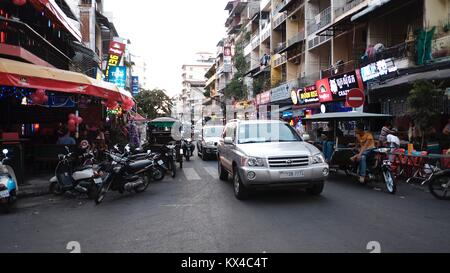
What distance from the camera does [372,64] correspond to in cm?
1809

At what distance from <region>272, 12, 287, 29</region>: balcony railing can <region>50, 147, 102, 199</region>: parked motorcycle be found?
31.4 metres

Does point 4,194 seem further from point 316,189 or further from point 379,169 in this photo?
point 379,169

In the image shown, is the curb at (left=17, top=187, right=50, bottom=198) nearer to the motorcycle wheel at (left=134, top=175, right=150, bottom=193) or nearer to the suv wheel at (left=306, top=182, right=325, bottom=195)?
the motorcycle wheel at (left=134, top=175, right=150, bottom=193)

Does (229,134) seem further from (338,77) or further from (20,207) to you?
(338,77)

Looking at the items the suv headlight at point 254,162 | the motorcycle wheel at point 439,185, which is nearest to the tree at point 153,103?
the suv headlight at point 254,162

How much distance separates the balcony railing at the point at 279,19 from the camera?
125 feet

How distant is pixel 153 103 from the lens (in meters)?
48.5

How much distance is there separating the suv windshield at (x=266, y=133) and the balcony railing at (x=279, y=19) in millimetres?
29983

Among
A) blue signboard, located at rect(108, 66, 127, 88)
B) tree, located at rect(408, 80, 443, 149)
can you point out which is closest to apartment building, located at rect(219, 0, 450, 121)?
tree, located at rect(408, 80, 443, 149)

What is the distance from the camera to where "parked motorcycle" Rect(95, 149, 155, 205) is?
919 cm

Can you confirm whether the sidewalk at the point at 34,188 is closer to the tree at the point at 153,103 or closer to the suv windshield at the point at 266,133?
the suv windshield at the point at 266,133

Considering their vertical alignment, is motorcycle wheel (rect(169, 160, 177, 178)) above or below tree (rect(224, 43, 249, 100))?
below

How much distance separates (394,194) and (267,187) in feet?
11.0

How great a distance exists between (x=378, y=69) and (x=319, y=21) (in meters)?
12.3
